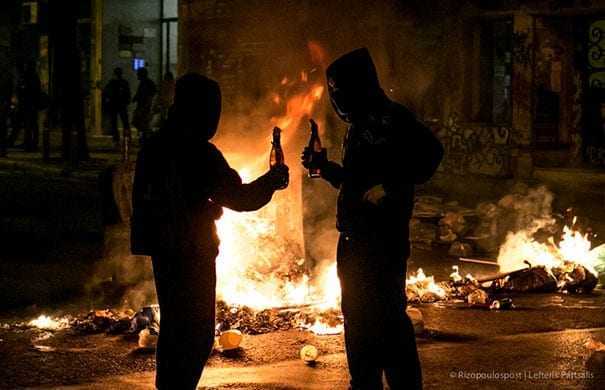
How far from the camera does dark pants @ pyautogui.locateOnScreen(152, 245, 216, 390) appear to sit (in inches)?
179

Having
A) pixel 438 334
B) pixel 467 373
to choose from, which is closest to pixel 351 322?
pixel 467 373

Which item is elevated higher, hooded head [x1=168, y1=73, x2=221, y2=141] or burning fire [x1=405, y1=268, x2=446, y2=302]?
hooded head [x1=168, y1=73, x2=221, y2=141]

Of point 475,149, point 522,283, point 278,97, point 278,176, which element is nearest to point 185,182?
point 278,176

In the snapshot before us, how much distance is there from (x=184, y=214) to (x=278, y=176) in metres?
0.56

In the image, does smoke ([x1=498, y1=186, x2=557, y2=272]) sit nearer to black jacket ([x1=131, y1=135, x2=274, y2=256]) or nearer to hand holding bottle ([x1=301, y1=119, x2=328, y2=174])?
hand holding bottle ([x1=301, y1=119, x2=328, y2=174])

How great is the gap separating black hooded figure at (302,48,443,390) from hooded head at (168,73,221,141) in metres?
0.71

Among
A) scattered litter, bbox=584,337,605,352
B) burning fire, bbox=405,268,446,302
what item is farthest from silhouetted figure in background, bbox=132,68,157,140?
scattered litter, bbox=584,337,605,352

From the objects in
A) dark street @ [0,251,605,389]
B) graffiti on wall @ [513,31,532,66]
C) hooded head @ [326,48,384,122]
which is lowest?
dark street @ [0,251,605,389]

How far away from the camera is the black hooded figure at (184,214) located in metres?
4.50

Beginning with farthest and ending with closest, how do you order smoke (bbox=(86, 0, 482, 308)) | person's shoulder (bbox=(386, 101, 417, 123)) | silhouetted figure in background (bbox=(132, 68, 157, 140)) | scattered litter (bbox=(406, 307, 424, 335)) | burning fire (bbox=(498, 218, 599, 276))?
silhouetted figure in background (bbox=(132, 68, 157, 140)), burning fire (bbox=(498, 218, 599, 276)), smoke (bbox=(86, 0, 482, 308)), scattered litter (bbox=(406, 307, 424, 335)), person's shoulder (bbox=(386, 101, 417, 123))

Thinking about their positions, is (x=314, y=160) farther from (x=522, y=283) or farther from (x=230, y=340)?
(x=522, y=283)

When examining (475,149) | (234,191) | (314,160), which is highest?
(314,160)

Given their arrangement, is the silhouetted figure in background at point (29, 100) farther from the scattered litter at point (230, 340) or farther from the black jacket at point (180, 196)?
the black jacket at point (180, 196)

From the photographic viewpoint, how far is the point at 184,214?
177 inches
